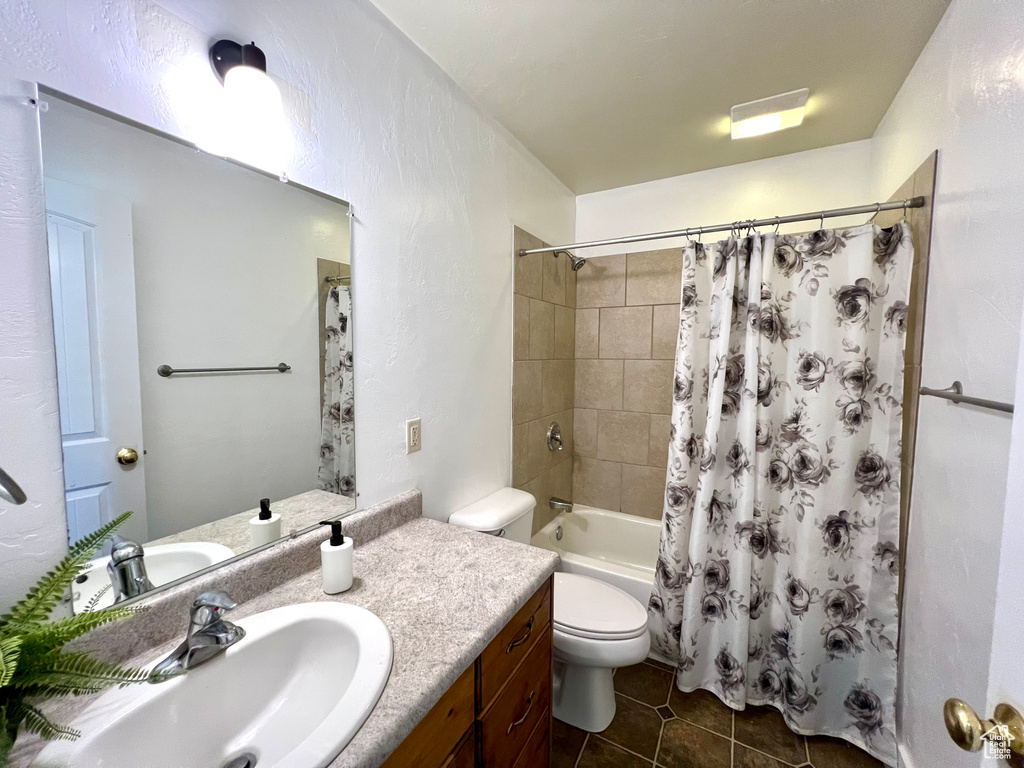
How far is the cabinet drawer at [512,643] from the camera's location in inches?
32.5

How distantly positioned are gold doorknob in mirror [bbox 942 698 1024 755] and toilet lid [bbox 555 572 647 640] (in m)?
1.05

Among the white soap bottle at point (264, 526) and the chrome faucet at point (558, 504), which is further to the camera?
the chrome faucet at point (558, 504)

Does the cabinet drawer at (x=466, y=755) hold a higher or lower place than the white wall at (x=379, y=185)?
lower

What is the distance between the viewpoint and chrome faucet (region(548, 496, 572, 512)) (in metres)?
2.35

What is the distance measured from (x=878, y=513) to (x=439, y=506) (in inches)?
61.4

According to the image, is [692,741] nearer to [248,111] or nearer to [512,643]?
[512,643]

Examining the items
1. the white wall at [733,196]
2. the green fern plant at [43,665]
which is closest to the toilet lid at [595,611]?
the green fern plant at [43,665]

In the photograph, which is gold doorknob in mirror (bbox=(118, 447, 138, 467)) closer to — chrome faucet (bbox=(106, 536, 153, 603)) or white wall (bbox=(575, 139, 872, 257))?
chrome faucet (bbox=(106, 536, 153, 603))

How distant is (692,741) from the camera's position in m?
1.46

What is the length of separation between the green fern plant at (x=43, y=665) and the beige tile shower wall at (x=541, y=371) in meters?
1.54

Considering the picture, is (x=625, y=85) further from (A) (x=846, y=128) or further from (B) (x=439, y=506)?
(B) (x=439, y=506)

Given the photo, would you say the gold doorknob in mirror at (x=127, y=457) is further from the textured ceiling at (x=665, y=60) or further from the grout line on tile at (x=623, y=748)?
the grout line on tile at (x=623, y=748)

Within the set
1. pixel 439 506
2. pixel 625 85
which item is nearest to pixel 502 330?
pixel 439 506

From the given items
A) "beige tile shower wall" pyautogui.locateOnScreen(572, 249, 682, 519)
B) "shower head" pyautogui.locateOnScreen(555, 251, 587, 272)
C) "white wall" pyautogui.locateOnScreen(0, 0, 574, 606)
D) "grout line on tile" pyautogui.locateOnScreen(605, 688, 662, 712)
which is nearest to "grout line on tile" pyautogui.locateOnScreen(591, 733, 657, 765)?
"grout line on tile" pyautogui.locateOnScreen(605, 688, 662, 712)
